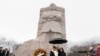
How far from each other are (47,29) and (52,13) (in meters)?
1.11

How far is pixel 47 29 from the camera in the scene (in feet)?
44.0

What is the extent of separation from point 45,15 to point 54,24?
0.92m

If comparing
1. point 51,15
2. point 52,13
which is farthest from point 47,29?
point 52,13

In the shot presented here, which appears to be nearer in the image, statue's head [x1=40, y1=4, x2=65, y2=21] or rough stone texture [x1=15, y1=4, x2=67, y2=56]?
rough stone texture [x1=15, y1=4, x2=67, y2=56]

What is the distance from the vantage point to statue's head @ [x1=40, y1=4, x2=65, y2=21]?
44.9 feet

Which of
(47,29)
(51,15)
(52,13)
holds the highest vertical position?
(52,13)

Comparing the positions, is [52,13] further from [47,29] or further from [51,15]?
[47,29]

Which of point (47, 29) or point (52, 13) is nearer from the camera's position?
point (47, 29)

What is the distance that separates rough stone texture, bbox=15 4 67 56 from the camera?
1264cm

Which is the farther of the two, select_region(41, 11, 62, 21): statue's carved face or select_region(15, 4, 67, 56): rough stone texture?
select_region(41, 11, 62, 21): statue's carved face

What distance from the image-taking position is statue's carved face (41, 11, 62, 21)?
44.8 ft

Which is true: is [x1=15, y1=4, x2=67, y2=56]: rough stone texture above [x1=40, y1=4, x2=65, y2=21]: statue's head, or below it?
below

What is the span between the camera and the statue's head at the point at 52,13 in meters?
13.7

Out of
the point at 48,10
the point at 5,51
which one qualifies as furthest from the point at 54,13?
the point at 5,51
